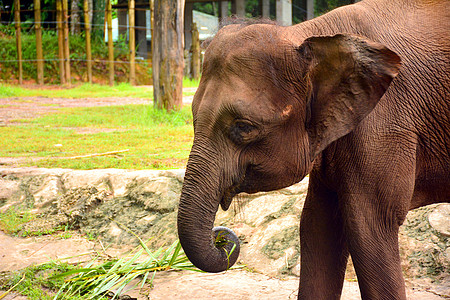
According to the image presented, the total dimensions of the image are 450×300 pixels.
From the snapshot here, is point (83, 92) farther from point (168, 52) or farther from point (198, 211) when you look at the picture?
point (198, 211)

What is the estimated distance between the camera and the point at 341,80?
2.75 meters

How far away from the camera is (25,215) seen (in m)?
5.81

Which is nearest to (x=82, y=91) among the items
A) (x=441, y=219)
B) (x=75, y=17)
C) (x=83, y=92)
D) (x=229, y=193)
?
(x=83, y=92)

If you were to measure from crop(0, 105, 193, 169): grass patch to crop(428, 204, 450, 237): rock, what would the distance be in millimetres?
3025

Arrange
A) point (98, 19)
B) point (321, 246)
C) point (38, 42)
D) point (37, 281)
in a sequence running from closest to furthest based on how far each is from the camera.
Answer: point (321, 246)
point (37, 281)
point (38, 42)
point (98, 19)

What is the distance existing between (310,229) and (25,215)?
3523 millimetres

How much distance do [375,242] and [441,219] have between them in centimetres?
222

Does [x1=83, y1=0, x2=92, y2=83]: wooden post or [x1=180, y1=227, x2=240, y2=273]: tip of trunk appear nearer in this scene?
[x1=180, y1=227, x2=240, y2=273]: tip of trunk

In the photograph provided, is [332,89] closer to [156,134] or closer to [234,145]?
[234,145]

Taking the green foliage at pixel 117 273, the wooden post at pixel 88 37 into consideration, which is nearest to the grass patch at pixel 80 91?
the wooden post at pixel 88 37

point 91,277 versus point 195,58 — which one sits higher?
point 195,58

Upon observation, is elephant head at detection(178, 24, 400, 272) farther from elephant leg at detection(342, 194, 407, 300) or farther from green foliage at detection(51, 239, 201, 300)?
green foliage at detection(51, 239, 201, 300)

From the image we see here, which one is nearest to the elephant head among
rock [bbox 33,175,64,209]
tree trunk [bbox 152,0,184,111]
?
rock [bbox 33,175,64,209]

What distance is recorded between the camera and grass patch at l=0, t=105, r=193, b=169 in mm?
7137
